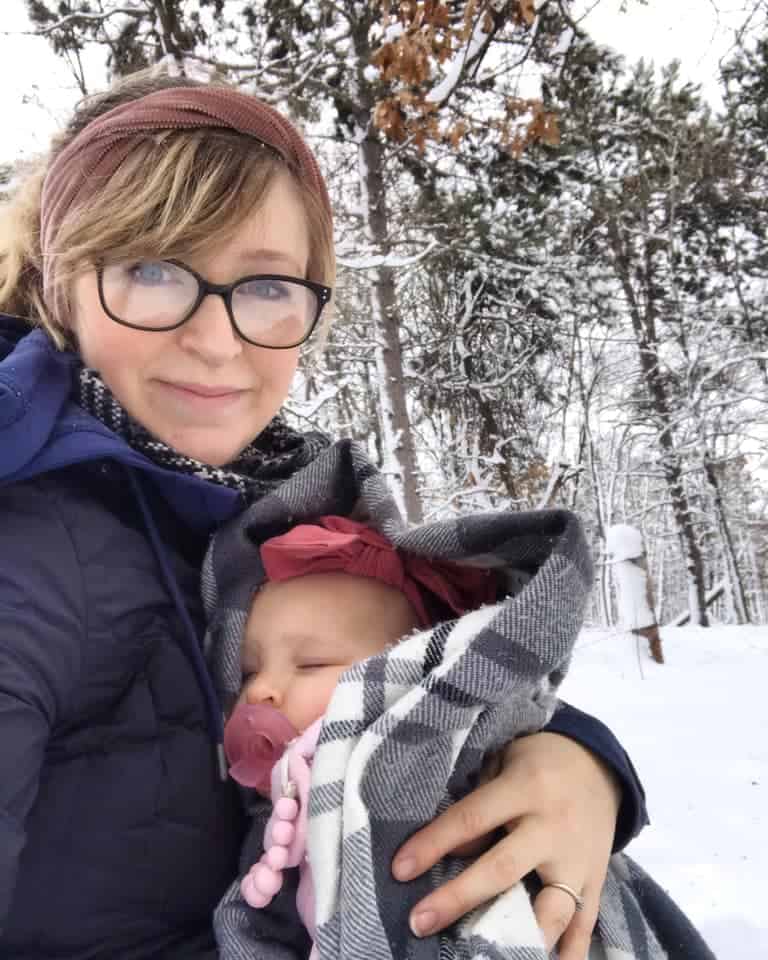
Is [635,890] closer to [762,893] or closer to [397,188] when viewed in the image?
[762,893]

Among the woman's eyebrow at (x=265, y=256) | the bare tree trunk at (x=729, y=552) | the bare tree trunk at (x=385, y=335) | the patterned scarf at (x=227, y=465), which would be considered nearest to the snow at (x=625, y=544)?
the bare tree trunk at (x=385, y=335)

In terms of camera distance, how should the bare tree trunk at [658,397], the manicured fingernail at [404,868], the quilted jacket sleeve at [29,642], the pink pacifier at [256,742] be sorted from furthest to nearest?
1. the bare tree trunk at [658,397]
2. the pink pacifier at [256,742]
3. the manicured fingernail at [404,868]
4. the quilted jacket sleeve at [29,642]

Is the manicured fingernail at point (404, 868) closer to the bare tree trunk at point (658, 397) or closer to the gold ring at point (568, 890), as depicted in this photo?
the gold ring at point (568, 890)

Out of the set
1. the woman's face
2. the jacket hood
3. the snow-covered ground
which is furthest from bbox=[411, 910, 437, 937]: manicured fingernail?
the snow-covered ground

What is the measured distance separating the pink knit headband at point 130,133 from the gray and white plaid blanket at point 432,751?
76 cm

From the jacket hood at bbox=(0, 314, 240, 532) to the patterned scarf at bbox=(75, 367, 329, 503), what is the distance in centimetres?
3

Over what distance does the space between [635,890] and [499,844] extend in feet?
1.61

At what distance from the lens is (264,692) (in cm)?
110

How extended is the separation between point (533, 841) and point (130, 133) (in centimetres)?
124

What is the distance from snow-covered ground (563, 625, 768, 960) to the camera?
111 inches

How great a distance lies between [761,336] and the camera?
40.4 ft

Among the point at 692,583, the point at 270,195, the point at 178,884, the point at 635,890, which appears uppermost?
the point at 270,195

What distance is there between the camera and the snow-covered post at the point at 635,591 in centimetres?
751

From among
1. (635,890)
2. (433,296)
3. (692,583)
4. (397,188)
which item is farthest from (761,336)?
(635,890)
